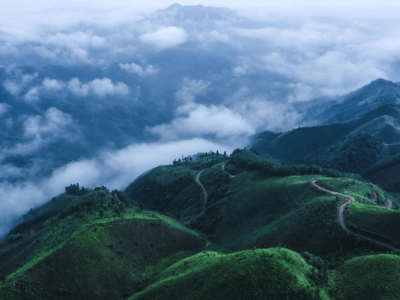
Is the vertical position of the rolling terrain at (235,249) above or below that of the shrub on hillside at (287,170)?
below

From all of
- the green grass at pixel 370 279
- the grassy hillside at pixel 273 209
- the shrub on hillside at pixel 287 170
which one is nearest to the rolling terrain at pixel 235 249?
the green grass at pixel 370 279

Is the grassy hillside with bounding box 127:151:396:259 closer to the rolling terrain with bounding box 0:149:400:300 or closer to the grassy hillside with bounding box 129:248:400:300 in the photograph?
the rolling terrain with bounding box 0:149:400:300

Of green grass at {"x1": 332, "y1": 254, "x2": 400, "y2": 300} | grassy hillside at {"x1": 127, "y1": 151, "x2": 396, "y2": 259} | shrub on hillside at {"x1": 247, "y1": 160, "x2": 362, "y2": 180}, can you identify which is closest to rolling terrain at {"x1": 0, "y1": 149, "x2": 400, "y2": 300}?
green grass at {"x1": 332, "y1": 254, "x2": 400, "y2": 300}

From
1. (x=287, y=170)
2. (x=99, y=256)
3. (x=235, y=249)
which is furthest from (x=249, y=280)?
(x=287, y=170)

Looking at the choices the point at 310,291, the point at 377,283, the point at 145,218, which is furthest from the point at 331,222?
the point at 145,218

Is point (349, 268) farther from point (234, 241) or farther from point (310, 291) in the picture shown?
point (234, 241)

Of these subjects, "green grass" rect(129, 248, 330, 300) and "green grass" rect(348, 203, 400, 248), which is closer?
"green grass" rect(129, 248, 330, 300)

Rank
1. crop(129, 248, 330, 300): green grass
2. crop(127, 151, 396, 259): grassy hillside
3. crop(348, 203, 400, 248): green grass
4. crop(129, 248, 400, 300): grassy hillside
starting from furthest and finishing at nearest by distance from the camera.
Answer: crop(127, 151, 396, 259): grassy hillside → crop(348, 203, 400, 248): green grass → crop(129, 248, 400, 300): grassy hillside → crop(129, 248, 330, 300): green grass

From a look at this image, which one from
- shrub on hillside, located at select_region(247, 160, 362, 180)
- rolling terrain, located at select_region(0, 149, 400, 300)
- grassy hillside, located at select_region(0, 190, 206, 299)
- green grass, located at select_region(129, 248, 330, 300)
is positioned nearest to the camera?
green grass, located at select_region(129, 248, 330, 300)

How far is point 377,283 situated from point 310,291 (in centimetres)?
1316

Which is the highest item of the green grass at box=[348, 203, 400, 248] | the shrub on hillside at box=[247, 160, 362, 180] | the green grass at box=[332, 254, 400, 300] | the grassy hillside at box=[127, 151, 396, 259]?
the shrub on hillside at box=[247, 160, 362, 180]

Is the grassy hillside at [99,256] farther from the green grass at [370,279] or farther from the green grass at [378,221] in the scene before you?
the green grass at [378,221]

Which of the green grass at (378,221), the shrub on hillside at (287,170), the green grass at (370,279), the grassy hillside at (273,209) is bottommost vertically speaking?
the green grass at (370,279)

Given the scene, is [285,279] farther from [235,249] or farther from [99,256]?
[99,256]
